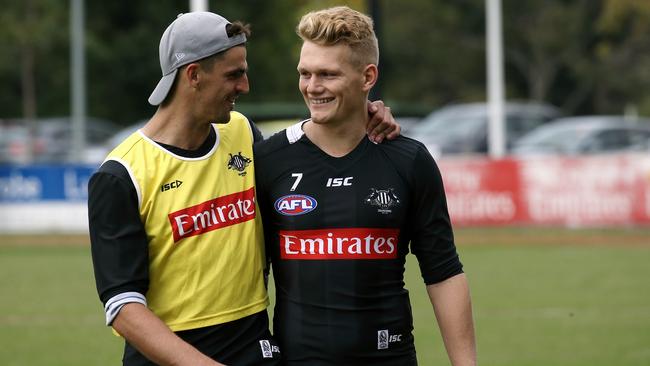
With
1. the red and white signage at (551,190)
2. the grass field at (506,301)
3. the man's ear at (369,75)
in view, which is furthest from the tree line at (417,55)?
the man's ear at (369,75)

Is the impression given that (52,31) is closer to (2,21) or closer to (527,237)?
(2,21)

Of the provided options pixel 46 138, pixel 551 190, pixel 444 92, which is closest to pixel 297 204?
pixel 551 190

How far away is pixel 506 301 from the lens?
14570mm

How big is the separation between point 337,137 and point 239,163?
385mm

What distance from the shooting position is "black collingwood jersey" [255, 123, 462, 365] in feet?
15.3

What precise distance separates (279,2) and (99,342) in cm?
3137

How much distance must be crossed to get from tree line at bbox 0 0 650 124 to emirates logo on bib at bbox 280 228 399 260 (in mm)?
34654

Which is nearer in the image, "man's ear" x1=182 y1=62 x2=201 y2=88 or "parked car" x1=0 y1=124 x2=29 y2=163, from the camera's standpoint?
"man's ear" x1=182 y1=62 x2=201 y2=88

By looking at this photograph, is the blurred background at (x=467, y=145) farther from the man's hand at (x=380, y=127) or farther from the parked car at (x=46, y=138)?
the man's hand at (x=380, y=127)

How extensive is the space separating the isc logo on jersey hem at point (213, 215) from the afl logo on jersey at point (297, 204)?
4.9 inches

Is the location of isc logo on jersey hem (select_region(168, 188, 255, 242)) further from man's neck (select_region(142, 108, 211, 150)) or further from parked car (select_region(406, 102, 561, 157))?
parked car (select_region(406, 102, 561, 157))

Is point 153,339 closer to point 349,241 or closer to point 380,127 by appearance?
point 349,241

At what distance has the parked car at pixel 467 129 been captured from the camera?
32594 millimetres

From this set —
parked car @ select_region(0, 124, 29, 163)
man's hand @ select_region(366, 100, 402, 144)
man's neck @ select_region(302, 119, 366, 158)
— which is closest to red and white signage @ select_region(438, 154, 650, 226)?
parked car @ select_region(0, 124, 29, 163)
